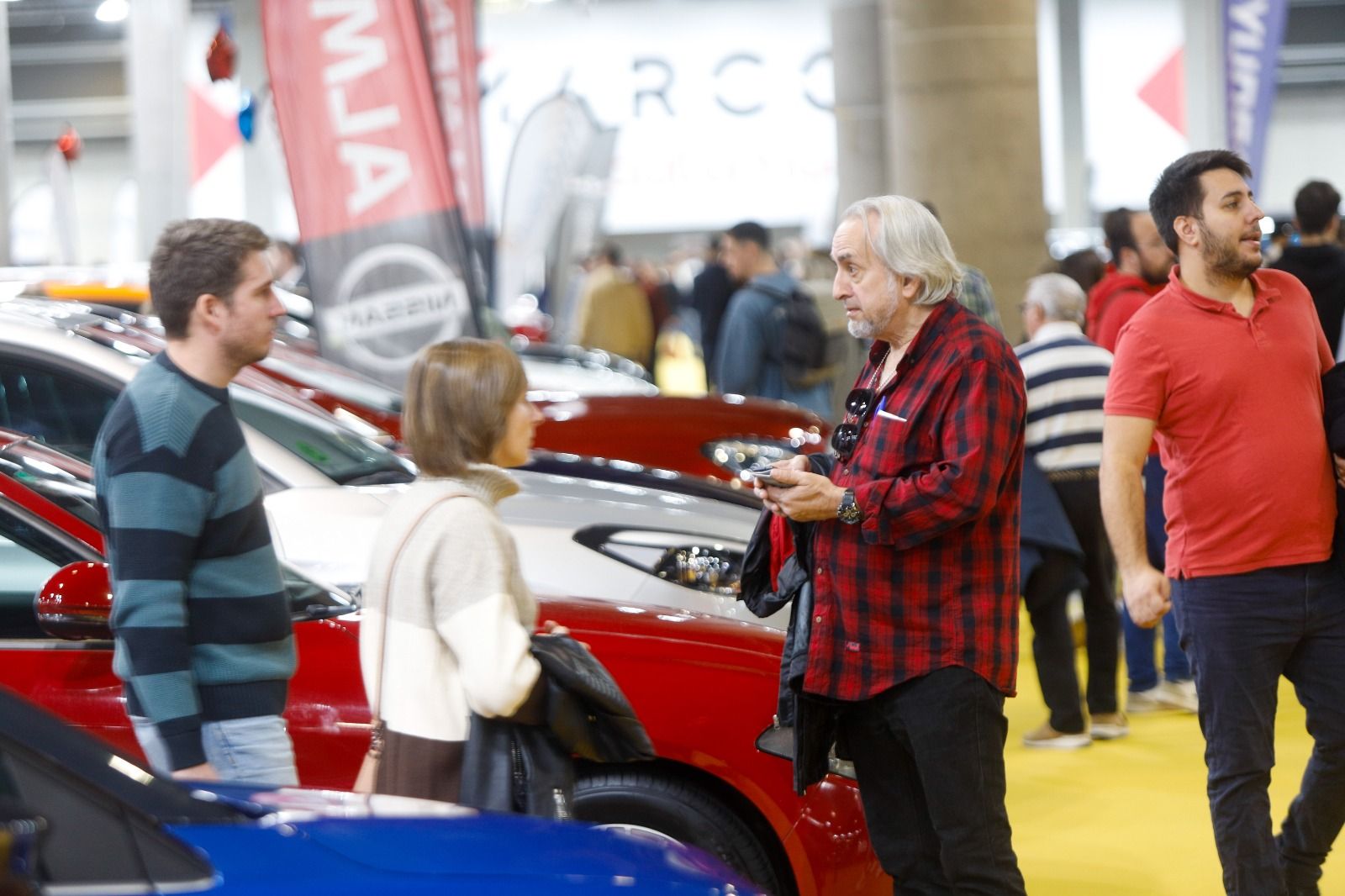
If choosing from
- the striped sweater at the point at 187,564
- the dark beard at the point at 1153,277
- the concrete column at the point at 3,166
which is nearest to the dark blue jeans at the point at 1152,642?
the dark beard at the point at 1153,277

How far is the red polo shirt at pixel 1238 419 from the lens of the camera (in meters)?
3.80

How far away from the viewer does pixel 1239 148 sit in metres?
11.9

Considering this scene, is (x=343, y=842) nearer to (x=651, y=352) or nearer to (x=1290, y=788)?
(x=1290, y=788)

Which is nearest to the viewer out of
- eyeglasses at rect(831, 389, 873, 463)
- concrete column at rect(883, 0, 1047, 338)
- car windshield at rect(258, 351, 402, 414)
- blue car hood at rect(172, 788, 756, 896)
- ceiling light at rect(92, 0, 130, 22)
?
blue car hood at rect(172, 788, 756, 896)

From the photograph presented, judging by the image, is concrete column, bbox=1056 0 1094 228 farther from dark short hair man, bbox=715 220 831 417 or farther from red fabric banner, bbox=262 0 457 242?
red fabric banner, bbox=262 0 457 242

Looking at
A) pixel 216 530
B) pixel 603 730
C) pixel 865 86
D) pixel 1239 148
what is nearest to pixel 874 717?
pixel 603 730

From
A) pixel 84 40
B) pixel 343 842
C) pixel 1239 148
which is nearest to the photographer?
pixel 343 842

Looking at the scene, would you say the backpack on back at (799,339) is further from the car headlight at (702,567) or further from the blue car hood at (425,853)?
the blue car hood at (425,853)

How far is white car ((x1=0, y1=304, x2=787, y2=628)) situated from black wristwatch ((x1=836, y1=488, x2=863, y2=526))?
3.86 ft

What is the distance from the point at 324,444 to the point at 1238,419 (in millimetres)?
2633

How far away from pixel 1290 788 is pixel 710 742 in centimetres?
306

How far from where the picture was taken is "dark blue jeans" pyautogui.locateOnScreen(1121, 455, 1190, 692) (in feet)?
23.1

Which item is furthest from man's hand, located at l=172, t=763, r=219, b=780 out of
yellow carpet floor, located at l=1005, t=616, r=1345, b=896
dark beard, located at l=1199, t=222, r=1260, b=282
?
yellow carpet floor, located at l=1005, t=616, r=1345, b=896

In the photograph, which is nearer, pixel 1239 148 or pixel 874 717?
pixel 874 717
